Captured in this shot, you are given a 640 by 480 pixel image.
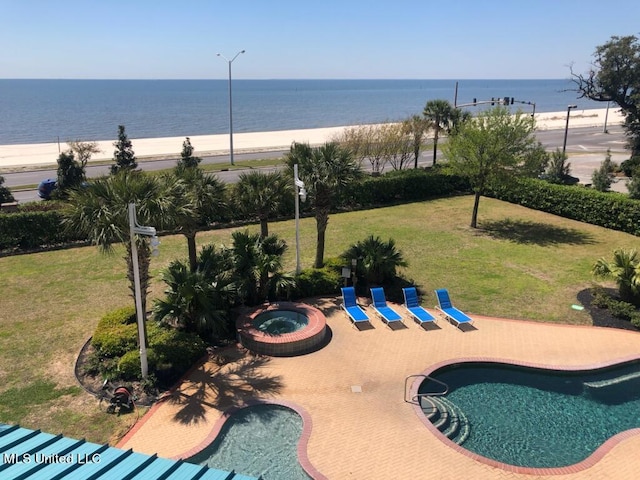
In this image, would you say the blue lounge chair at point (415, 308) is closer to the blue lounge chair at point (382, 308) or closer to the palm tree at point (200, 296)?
the blue lounge chair at point (382, 308)

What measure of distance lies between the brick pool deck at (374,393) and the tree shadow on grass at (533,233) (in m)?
9.44

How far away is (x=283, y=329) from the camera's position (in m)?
15.3

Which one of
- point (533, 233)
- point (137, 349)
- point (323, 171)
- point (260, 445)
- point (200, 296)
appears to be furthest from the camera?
point (533, 233)

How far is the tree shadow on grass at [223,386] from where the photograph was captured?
1171 cm

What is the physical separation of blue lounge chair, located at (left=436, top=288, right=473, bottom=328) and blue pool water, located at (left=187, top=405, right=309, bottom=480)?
6.85 m

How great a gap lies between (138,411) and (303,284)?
24.9 feet

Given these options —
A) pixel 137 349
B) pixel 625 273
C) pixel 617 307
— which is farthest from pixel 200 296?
pixel 625 273

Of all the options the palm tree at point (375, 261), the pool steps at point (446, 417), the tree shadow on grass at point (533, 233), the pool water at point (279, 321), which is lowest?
the pool steps at point (446, 417)

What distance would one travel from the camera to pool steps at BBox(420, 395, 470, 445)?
36.4ft

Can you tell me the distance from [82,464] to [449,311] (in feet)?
39.8

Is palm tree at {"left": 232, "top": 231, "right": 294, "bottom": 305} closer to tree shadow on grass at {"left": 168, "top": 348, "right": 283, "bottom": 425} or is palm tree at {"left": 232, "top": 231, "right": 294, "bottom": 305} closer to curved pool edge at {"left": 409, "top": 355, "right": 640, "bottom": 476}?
tree shadow on grass at {"left": 168, "top": 348, "right": 283, "bottom": 425}

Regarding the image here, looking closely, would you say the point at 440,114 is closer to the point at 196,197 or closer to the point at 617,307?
the point at 617,307

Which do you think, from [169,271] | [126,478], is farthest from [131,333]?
[126,478]

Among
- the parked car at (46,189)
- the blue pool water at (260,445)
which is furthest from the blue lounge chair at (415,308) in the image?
the parked car at (46,189)
